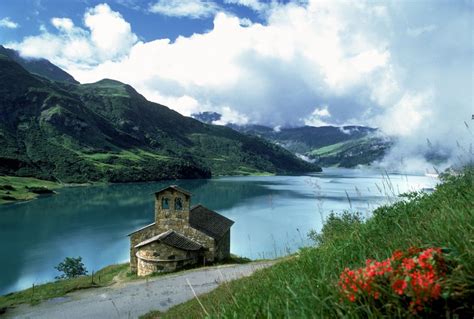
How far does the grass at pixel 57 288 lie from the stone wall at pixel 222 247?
409 inches

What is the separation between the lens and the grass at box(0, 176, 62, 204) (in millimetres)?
131525

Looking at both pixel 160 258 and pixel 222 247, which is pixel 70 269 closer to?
pixel 160 258

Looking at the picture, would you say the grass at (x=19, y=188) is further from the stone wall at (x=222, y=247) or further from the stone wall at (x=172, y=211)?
the stone wall at (x=222, y=247)

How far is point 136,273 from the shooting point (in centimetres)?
3888

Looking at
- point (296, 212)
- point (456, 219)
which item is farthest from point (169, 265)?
point (296, 212)

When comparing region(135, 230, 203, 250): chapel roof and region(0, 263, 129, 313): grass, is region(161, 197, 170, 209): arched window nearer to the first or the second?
region(135, 230, 203, 250): chapel roof

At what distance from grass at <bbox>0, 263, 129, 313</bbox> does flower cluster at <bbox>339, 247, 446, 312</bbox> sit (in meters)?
30.5

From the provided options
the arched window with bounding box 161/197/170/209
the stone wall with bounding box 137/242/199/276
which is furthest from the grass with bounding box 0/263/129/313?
the arched window with bounding box 161/197/170/209

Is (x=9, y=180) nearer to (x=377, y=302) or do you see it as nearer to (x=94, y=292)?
(x=94, y=292)

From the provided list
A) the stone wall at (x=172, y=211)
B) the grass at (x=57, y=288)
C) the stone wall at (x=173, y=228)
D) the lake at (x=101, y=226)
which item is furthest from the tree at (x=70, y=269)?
the stone wall at (x=172, y=211)

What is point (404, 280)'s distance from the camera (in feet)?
8.70

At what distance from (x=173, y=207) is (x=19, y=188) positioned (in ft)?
439

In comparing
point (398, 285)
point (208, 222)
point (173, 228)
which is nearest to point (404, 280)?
point (398, 285)

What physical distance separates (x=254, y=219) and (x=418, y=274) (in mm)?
89492
